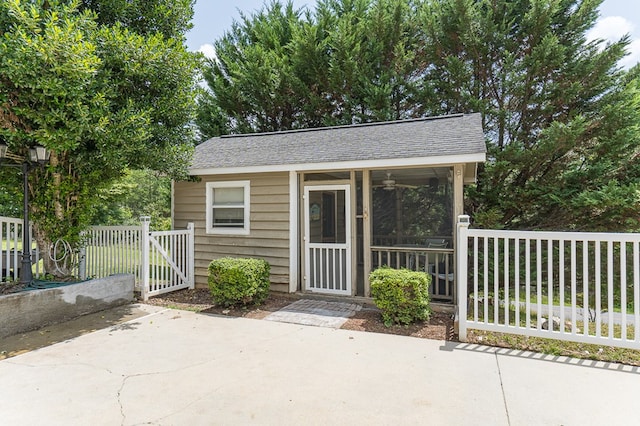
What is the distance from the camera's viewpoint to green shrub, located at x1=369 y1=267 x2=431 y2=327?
460 cm

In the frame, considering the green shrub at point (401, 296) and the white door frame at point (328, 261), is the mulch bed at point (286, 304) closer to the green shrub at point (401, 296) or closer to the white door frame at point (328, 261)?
the green shrub at point (401, 296)

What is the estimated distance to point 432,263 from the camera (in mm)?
5762

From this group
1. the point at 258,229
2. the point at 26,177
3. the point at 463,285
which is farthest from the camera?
the point at 258,229

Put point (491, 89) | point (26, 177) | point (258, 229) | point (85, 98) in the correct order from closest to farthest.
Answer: point (85, 98), point (26, 177), point (258, 229), point (491, 89)

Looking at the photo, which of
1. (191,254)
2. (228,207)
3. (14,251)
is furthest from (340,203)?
(14,251)

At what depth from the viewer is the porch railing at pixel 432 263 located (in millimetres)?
5656

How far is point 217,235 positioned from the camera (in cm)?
704

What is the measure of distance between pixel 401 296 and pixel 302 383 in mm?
2005

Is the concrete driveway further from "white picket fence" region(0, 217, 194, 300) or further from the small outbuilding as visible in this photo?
"white picket fence" region(0, 217, 194, 300)

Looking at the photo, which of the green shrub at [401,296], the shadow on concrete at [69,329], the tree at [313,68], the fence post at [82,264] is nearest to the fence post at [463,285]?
the green shrub at [401,296]

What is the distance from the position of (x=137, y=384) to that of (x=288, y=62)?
12.7 meters

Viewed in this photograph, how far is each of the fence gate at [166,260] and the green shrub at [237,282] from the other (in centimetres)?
150

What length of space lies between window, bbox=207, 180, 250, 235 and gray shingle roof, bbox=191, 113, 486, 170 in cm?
49

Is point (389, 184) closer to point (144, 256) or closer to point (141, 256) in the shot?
point (144, 256)
